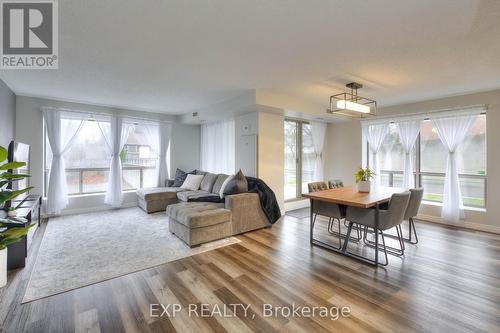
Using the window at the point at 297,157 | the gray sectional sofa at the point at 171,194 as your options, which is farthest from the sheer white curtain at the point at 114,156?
the window at the point at 297,157

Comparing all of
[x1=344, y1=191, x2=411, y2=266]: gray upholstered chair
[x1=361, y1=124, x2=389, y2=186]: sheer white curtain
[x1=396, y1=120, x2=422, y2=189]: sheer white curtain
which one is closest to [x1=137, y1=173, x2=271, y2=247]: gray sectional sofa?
[x1=344, y1=191, x2=411, y2=266]: gray upholstered chair

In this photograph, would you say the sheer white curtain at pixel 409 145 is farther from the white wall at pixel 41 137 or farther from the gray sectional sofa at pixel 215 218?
the white wall at pixel 41 137

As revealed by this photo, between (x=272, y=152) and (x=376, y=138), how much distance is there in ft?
8.68

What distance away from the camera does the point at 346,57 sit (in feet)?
8.79

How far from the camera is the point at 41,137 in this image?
462cm

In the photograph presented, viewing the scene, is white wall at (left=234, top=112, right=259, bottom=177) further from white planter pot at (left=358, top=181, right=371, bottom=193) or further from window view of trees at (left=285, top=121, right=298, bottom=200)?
white planter pot at (left=358, top=181, right=371, bottom=193)

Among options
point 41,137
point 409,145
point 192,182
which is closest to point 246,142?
point 192,182

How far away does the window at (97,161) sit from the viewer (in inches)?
201

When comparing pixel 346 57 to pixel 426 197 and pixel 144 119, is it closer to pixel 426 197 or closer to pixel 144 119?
pixel 426 197

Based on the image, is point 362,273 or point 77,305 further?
point 362,273

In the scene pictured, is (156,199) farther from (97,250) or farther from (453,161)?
(453,161)

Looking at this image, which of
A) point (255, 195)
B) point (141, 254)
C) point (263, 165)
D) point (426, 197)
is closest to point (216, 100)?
point (263, 165)

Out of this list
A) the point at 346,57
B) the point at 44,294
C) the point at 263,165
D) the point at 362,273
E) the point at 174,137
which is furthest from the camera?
the point at 174,137

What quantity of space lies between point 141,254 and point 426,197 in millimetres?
5568
